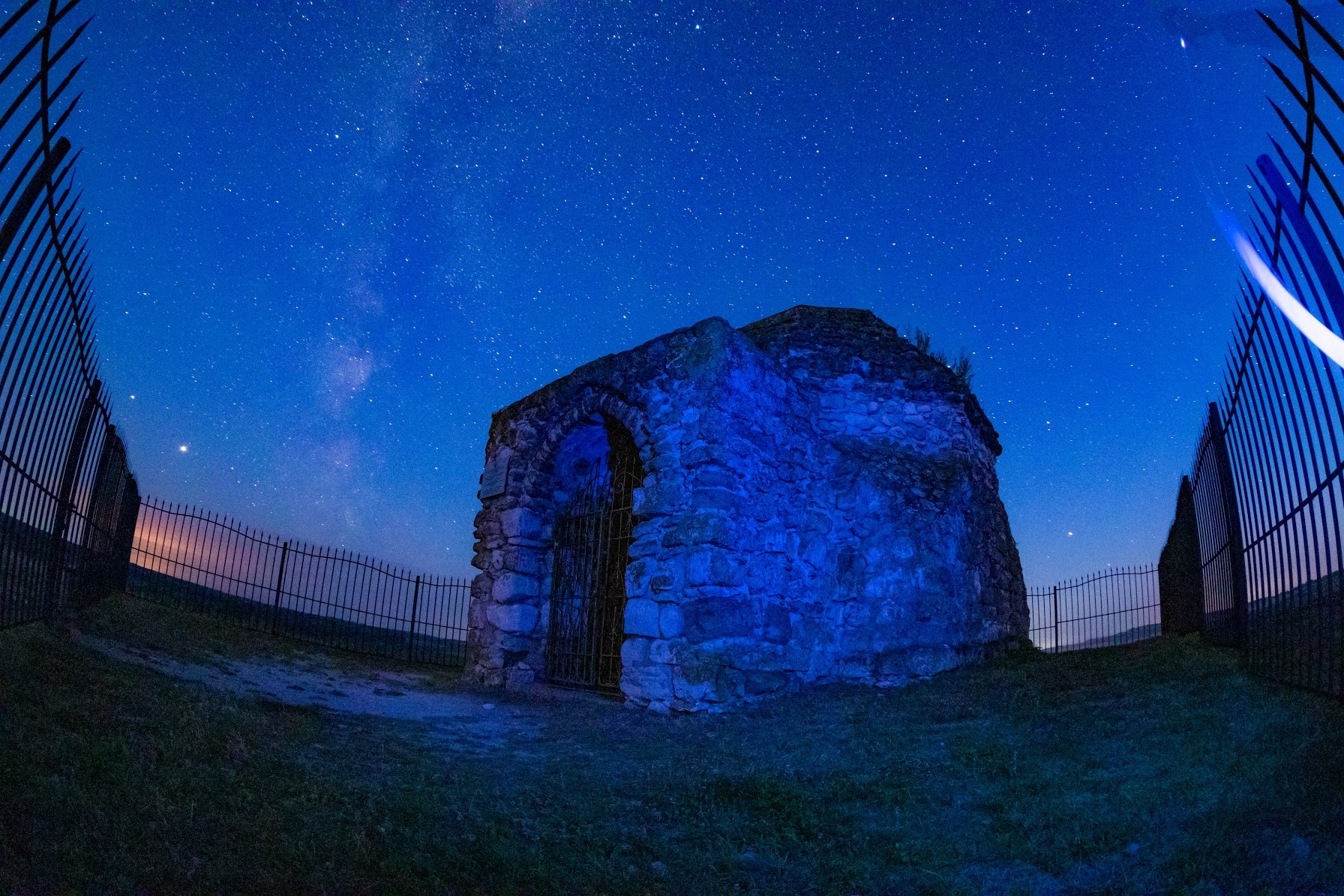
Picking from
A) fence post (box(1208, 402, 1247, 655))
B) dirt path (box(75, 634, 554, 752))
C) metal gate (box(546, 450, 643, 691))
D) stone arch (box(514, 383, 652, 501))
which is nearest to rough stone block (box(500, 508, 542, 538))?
stone arch (box(514, 383, 652, 501))

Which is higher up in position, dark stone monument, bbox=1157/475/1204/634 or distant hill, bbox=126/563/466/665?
dark stone monument, bbox=1157/475/1204/634

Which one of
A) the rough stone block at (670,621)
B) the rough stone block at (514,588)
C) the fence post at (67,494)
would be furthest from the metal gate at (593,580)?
the fence post at (67,494)

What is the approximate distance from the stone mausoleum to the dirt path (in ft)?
3.55

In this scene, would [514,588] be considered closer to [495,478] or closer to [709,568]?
[495,478]

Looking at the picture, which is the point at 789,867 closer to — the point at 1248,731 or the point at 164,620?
the point at 1248,731

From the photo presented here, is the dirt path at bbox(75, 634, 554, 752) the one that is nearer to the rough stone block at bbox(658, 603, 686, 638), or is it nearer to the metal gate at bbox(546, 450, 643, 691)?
the metal gate at bbox(546, 450, 643, 691)

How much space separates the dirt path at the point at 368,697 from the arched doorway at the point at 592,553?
1.04m

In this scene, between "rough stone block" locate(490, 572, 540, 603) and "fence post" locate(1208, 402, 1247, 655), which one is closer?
"fence post" locate(1208, 402, 1247, 655)

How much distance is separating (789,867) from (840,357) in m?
7.41

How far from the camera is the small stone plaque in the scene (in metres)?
10.4

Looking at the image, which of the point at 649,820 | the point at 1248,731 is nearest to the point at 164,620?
the point at 649,820

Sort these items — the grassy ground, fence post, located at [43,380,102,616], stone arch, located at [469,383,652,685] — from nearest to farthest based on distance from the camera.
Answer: the grassy ground, fence post, located at [43,380,102,616], stone arch, located at [469,383,652,685]

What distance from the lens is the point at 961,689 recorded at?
26.1 feet

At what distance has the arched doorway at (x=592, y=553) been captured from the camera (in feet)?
31.4
